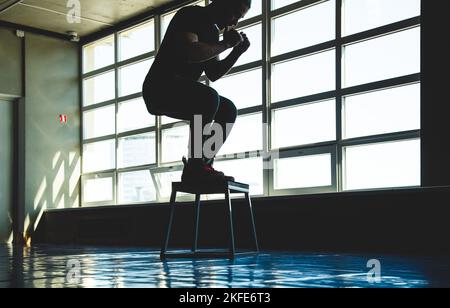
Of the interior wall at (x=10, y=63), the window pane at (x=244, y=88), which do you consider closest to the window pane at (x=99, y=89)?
the interior wall at (x=10, y=63)

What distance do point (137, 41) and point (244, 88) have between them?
98.2 inches

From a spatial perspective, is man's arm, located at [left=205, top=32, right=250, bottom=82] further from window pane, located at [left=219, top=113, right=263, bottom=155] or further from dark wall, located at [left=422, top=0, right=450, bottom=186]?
window pane, located at [left=219, top=113, right=263, bottom=155]

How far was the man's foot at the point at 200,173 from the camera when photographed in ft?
10.6

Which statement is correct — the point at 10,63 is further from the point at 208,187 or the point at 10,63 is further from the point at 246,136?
the point at 208,187

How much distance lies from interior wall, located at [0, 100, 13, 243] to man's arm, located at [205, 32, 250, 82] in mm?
6871

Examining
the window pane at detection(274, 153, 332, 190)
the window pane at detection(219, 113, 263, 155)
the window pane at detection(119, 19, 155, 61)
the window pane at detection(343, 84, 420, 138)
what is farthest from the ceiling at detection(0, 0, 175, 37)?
the window pane at detection(343, 84, 420, 138)

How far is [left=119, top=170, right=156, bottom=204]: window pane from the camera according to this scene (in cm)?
865

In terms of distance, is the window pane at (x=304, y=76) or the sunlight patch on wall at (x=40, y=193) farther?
the sunlight patch on wall at (x=40, y=193)

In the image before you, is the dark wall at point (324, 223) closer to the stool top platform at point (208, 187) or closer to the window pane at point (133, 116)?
the window pane at point (133, 116)

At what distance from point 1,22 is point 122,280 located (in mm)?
7968

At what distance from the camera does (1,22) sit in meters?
9.20

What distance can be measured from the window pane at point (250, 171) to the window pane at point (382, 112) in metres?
1.28
